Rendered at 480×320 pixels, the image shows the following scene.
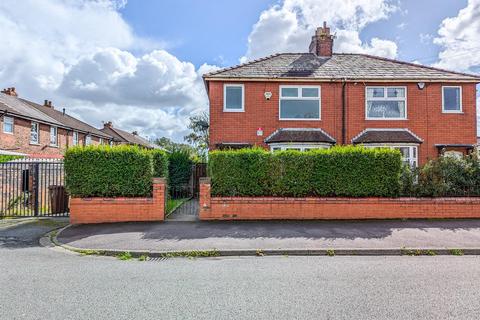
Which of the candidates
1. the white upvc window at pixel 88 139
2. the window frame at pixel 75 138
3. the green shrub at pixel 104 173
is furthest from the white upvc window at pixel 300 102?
the white upvc window at pixel 88 139

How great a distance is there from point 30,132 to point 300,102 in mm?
18533

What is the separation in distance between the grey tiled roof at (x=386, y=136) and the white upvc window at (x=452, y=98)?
2396mm

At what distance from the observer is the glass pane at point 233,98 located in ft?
49.6

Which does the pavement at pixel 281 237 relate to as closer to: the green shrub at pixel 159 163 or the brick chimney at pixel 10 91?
the green shrub at pixel 159 163

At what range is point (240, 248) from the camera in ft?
Answer: 20.8

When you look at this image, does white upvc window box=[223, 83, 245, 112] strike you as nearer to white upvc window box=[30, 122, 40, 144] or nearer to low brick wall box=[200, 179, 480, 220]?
low brick wall box=[200, 179, 480, 220]

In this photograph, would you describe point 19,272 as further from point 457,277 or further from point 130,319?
point 457,277

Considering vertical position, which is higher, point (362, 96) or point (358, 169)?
point (362, 96)

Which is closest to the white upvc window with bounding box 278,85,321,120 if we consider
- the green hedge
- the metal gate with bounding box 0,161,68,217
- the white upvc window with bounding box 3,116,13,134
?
the green hedge

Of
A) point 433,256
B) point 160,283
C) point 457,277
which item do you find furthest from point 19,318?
point 433,256

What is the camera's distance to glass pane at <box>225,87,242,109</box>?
15.1 metres

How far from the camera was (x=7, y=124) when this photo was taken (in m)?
19.4

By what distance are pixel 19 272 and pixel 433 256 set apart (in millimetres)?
7421

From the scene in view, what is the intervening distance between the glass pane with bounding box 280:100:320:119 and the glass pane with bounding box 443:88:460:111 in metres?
6.18
